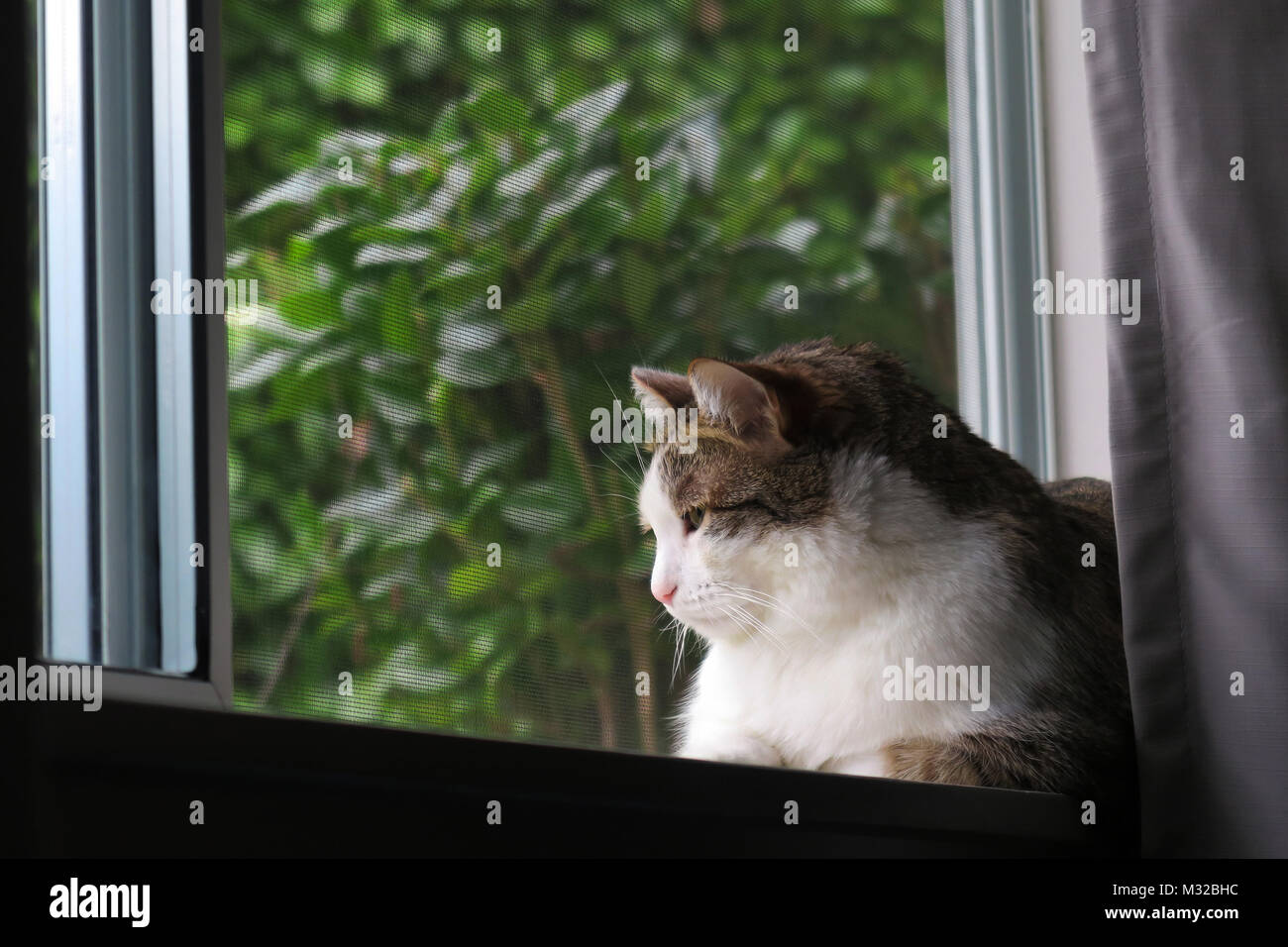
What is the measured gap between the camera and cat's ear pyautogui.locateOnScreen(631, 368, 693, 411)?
52.9 inches

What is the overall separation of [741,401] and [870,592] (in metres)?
0.24

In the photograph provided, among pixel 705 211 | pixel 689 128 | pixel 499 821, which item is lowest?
pixel 499 821

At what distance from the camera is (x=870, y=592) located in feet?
4.03

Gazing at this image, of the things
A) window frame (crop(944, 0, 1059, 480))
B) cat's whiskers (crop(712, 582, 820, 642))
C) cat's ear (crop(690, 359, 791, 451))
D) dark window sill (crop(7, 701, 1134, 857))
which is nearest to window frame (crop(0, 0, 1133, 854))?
dark window sill (crop(7, 701, 1134, 857))

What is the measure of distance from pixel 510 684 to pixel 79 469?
467 millimetres

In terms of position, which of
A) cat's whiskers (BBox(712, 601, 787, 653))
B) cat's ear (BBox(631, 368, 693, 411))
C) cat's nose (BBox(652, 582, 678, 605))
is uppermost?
cat's ear (BBox(631, 368, 693, 411))

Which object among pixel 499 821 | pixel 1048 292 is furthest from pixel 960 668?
pixel 1048 292

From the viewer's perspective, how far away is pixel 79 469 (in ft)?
2.87

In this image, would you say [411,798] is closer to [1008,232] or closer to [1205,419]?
[1205,419]

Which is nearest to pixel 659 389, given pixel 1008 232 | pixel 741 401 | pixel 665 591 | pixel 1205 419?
pixel 741 401

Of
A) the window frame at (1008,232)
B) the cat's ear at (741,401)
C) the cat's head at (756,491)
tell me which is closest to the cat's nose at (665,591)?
the cat's head at (756,491)

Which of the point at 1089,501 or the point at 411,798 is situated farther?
the point at 1089,501

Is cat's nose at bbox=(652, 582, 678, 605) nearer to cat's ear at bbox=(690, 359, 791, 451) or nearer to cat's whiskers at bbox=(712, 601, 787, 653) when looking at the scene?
cat's whiskers at bbox=(712, 601, 787, 653)
